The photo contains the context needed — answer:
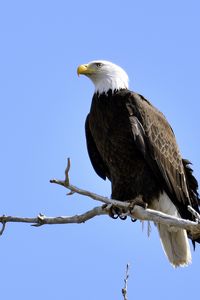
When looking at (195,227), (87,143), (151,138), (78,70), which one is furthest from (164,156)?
(195,227)

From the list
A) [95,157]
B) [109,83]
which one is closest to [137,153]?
[95,157]

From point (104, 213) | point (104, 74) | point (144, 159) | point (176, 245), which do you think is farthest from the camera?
point (104, 74)

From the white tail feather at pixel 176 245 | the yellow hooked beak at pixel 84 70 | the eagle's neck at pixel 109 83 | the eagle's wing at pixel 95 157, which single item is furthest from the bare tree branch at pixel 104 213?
the yellow hooked beak at pixel 84 70

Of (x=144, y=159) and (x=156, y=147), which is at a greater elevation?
(x=156, y=147)

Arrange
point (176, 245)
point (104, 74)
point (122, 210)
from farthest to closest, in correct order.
Answer: point (104, 74), point (176, 245), point (122, 210)

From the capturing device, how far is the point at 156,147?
7.55 meters

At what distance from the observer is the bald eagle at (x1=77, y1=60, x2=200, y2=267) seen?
24.4ft

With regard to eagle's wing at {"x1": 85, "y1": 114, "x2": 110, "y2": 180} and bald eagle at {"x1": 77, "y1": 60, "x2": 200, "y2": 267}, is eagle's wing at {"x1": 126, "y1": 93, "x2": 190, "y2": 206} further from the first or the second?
eagle's wing at {"x1": 85, "y1": 114, "x2": 110, "y2": 180}

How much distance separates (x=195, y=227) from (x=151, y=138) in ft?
6.79

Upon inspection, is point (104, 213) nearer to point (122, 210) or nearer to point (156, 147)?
point (122, 210)

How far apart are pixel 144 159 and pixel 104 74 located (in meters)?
1.32

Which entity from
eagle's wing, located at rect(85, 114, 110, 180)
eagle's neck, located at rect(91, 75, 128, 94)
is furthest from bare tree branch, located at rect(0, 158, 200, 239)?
eagle's neck, located at rect(91, 75, 128, 94)

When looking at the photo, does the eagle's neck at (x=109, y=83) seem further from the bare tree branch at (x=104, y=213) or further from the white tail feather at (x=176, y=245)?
the bare tree branch at (x=104, y=213)

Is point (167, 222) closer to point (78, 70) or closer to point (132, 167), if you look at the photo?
point (132, 167)
